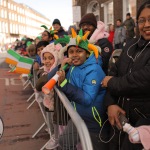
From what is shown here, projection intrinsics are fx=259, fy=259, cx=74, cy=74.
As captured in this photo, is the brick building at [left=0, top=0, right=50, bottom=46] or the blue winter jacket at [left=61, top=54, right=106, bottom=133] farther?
the brick building at [left=0, top=0, right=50, bottom=46]

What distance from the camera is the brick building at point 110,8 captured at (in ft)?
39.6

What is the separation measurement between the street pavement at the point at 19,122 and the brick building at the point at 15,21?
66.6 metres

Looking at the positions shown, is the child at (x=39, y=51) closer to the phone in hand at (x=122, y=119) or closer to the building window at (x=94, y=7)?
the phone in hand at (x=122, y=119)

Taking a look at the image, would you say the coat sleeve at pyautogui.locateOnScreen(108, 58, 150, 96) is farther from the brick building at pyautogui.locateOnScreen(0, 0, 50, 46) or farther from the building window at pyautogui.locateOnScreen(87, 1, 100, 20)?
the brick building at pyautogui.locateOnScreen(0, 0, 50, 46)

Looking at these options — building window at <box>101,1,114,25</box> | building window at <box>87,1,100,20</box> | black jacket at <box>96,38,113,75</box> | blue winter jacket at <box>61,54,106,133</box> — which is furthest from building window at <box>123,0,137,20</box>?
blue winter jacket at <box>61,54,106,133</box>

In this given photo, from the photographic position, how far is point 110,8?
15.0m

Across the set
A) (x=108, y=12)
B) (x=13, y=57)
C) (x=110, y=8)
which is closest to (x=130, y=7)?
(x=110, y=8)

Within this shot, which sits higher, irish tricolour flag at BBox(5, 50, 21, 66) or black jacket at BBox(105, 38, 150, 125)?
irish tricolour flag at BBox(5, 50, 21, 66)

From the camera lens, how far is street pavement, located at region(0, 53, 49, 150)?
428 cm

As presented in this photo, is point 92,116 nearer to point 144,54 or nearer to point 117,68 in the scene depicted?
point 117,68

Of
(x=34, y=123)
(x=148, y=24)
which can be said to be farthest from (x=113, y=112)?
(x=34, y=123)

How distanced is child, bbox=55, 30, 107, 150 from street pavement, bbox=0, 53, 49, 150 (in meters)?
1.66

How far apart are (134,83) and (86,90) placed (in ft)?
1.88

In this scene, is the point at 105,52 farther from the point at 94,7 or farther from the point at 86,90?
the point at 94,7
